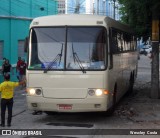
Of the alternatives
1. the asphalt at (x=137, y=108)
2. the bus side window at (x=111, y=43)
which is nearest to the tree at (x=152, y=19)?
the asphalt at (x=137, y=108)

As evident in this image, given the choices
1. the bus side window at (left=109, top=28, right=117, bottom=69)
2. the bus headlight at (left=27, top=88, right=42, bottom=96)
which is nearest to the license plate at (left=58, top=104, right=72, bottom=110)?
the bus headlight at (left=27, top=88, right=42, bottom=96)

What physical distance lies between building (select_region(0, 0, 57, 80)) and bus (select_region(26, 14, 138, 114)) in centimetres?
1399

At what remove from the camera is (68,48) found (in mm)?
13219

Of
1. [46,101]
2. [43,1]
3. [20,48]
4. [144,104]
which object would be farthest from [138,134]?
[43,1]

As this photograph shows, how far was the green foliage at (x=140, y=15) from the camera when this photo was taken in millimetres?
18094

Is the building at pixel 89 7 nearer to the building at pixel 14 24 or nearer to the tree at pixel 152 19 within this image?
the building at pixel 14 24

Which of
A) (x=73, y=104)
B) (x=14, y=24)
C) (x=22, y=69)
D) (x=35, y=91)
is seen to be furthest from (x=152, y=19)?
(x=14, y=24)

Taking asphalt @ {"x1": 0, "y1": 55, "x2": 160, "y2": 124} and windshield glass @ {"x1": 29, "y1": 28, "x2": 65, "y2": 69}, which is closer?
windshield glass @ {"x1": 29, "y1": 28, "x2": 65, "y2": 69}

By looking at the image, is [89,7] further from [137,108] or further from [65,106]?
[65,106]

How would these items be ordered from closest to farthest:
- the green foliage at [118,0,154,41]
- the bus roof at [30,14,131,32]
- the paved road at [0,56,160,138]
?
the paved road at [0,56,160,138]
the bus roof at [30,14,131,32]
the green foliage at [118,0,154,41]

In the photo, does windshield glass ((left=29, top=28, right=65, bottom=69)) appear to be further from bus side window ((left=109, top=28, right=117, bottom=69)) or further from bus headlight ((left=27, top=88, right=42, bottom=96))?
bus side window ((left=109, top=28, right=117, bottom=69))

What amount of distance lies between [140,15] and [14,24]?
11677 millimetres

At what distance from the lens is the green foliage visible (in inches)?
712

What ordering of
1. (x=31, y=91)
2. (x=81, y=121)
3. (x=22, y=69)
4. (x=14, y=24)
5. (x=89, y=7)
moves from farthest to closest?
(x=89, y=7) < (x=14, y=24) < (x=22, y=69) < (x=81, y=121) < (x=31, y=91)
